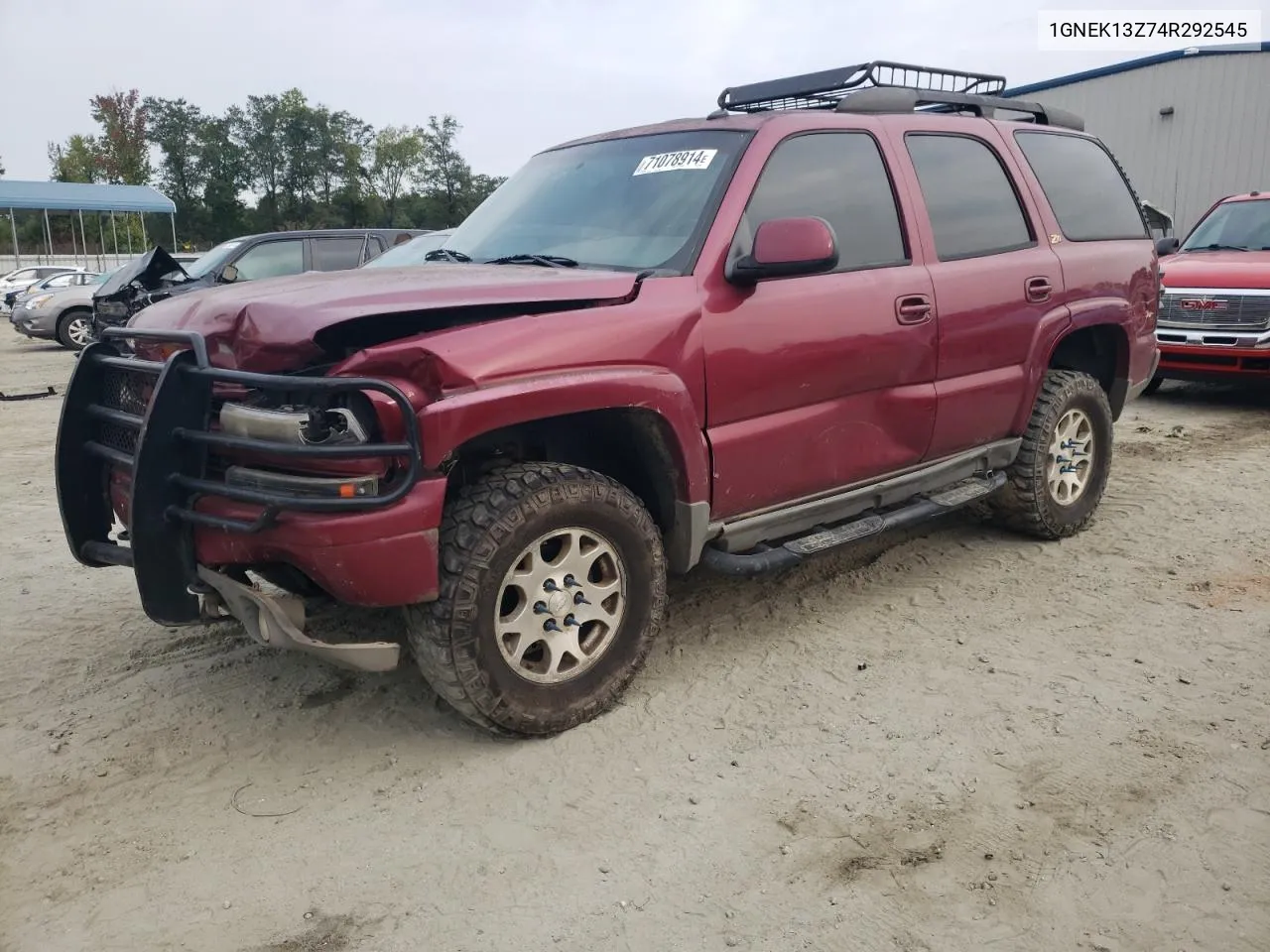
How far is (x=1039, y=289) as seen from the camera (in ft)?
15.2

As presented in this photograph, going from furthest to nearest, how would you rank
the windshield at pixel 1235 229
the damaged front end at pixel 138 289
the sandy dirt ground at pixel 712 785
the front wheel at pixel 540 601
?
the damaged front end at pixel 138 289 < the windshield at pixel 1235 229 < the front wheel at pixel 540 601 < the sandy dirt ground at pixel 712 785

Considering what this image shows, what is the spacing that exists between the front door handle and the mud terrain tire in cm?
114

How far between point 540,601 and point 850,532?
1.43 m

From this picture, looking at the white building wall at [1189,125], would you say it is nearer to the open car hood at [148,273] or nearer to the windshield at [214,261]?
the windshield at [214,261]

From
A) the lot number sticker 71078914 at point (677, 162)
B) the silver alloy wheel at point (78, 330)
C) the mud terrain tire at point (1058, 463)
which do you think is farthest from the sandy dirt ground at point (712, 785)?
the silver alloy wheel at point (78, 330)

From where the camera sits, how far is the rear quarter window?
4.93m

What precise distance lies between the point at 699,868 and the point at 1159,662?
2.15 metres

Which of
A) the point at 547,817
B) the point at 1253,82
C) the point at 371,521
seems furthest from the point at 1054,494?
the point at 1253,82

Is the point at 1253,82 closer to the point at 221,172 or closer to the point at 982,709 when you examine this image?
the point at 982,709

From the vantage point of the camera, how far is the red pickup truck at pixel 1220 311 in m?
8.38

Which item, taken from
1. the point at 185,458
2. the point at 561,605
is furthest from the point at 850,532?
the point at 185,458

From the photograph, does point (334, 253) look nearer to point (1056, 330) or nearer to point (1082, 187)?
point (1082, 187)

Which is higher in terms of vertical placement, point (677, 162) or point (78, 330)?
point (677, 162)

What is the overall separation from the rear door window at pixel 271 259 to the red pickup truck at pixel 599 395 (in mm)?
7520
